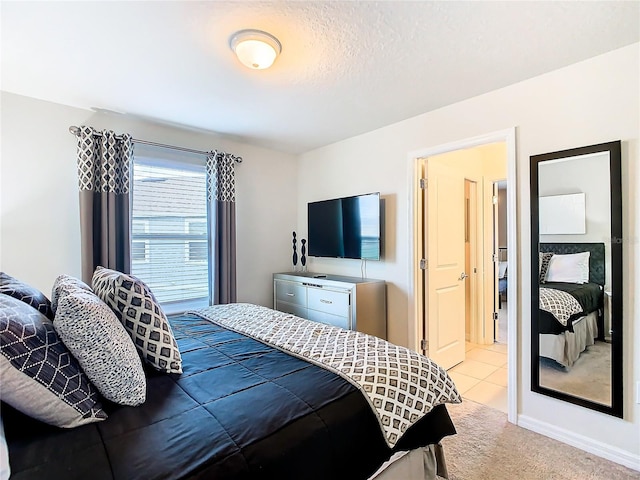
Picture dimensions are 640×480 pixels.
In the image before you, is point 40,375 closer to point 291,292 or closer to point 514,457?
point 514,457

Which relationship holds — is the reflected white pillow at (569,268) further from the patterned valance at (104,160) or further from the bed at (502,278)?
the bed at (502,278)

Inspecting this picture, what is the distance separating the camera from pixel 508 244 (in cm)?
242

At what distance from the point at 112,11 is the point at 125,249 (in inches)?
74.2

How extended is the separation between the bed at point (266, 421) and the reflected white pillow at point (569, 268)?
4.06 ft

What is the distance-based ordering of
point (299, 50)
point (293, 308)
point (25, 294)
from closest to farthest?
point (25, 294)
point (299, 50)
point (293, 308)

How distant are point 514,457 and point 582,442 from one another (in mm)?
489

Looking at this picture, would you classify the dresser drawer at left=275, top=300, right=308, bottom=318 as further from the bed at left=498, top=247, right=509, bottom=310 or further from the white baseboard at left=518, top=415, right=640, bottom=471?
the bed at left=498, top=247, right=509, bottom=310

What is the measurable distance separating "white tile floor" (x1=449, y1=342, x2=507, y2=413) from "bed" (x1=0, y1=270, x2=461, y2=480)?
1.33 meters

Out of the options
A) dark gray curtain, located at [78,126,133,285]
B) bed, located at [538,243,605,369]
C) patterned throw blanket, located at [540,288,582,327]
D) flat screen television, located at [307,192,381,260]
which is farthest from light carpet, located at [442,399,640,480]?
dark gray curtain, located at [78,126,133,285]

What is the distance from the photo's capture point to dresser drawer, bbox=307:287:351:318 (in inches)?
118

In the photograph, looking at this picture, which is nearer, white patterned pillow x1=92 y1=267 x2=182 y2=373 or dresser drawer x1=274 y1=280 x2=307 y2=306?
white patterned pillow x1=92 y1=267 x2=182 y2=373

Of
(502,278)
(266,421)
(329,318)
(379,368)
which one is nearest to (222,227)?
(329,318)

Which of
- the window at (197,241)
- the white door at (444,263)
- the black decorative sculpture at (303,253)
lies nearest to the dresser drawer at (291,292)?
the black decorative sculpture at (303,253)

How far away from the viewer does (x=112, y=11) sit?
1.59 meters
